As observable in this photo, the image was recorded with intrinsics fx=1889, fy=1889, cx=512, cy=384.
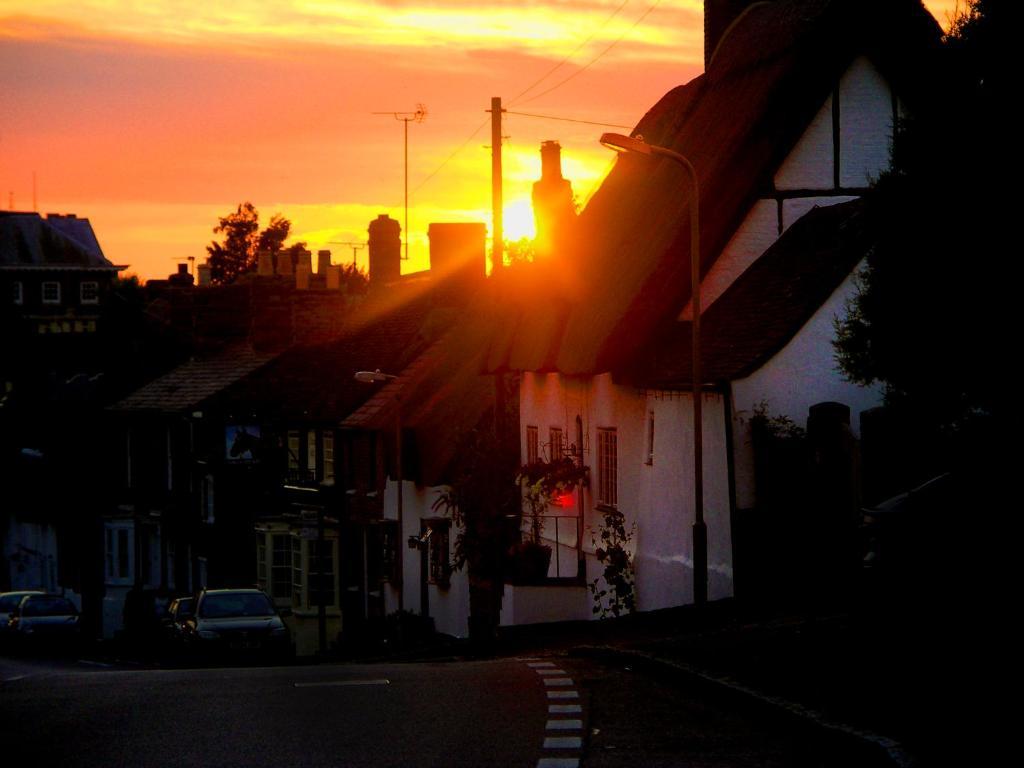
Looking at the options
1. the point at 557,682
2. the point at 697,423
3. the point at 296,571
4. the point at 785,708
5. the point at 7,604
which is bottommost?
the point at 7,604

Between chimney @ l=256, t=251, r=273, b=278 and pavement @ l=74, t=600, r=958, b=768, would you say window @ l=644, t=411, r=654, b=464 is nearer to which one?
pavement @ l=74, t=600, r=958, b=768

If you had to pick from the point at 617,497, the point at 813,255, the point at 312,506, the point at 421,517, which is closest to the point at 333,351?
the point at 312,506

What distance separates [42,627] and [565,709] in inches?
1502

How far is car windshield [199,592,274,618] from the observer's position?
3825 centimetres

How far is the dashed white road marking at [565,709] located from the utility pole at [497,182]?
69.7 ft

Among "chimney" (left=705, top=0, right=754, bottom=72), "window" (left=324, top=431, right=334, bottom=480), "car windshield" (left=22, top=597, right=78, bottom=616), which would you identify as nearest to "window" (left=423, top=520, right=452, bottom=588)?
"window" (left=324, top=431, right=334, bottom=480)

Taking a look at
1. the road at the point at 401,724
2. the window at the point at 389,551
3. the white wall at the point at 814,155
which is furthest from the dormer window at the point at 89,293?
the road at the point at 401,724

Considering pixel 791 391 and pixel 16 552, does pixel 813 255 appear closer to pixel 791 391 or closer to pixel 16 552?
pixel 791 391

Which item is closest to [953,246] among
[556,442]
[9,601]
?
[556,442]

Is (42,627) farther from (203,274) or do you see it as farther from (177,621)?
(203,274)

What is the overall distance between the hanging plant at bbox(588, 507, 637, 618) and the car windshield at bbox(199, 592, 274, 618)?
9.03 m

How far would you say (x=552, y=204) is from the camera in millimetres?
39406

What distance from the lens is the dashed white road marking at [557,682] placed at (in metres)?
17.2

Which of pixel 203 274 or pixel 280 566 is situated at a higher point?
pixel 203 274
